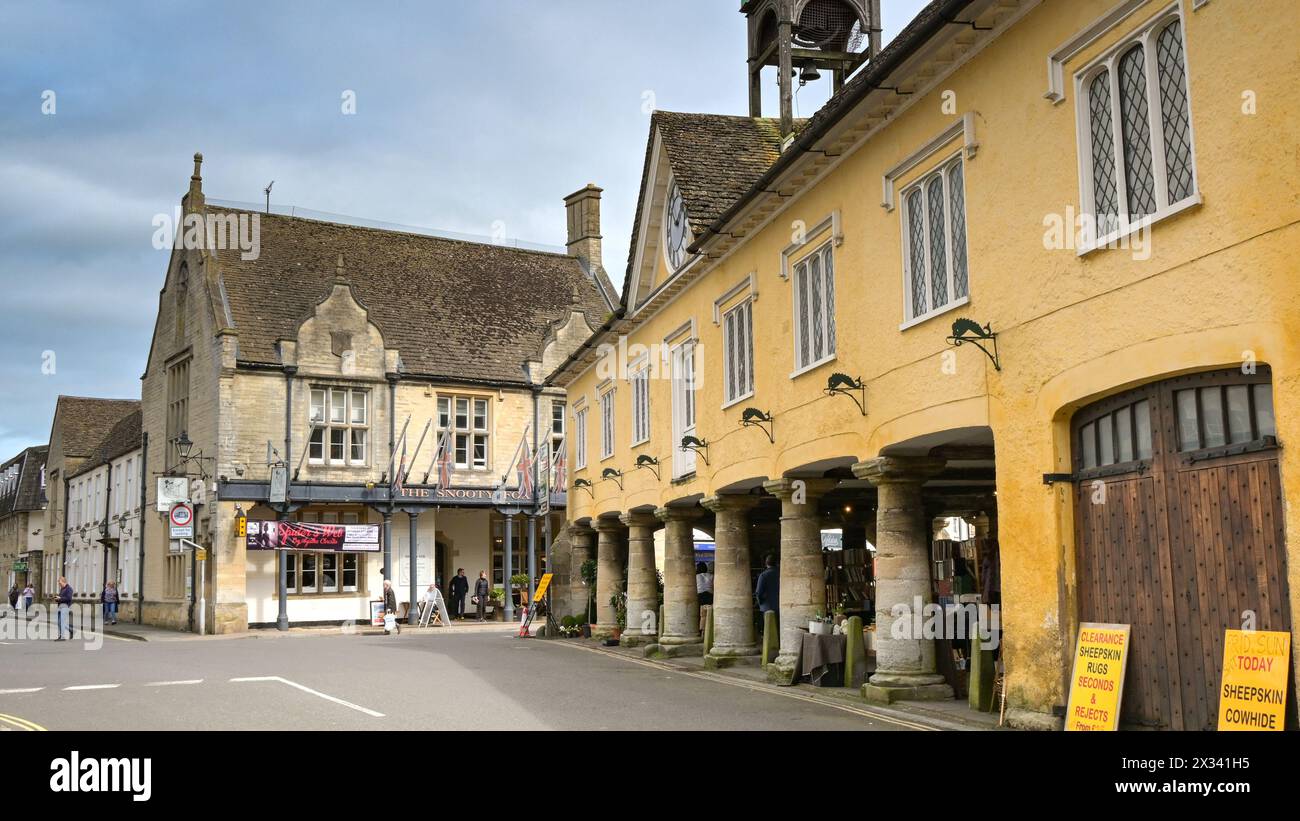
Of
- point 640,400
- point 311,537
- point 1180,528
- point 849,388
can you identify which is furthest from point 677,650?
point 311,537

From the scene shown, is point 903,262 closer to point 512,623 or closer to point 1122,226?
point 1122,226

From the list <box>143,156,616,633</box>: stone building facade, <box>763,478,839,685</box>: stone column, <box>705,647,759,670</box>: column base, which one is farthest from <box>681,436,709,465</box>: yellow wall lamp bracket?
<box>143,156,616,633</box>: stone building facade

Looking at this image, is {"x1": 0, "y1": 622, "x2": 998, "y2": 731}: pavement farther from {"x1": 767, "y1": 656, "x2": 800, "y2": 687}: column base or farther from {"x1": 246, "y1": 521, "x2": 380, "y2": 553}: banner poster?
{"x1": 246, "y1": 521, "x2": 380, "y2": 553}: banner poster

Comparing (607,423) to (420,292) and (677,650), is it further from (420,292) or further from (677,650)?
(420,292)

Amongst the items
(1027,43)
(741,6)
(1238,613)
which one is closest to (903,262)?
(1027,43)

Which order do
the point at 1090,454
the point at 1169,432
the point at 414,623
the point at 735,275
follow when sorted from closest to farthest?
the point at 1169,432
the point at 1090,454
the point at 735,275
the point at 414,623

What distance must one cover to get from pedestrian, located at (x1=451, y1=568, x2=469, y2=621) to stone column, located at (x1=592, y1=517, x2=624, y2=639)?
40.6 feet

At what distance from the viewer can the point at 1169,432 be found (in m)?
9.26

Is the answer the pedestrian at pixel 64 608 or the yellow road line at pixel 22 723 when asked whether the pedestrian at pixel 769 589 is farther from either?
the pedestrian at pixel 64 608

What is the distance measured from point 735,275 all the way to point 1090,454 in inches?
348

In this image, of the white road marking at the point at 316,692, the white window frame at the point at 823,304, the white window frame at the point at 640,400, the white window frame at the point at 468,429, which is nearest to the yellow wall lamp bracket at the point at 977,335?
the white window frame at the point at 823,304

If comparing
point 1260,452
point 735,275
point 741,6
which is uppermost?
point 741,6

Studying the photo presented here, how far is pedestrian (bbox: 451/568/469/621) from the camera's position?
38.8 metres

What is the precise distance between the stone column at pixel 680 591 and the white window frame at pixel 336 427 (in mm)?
17064
